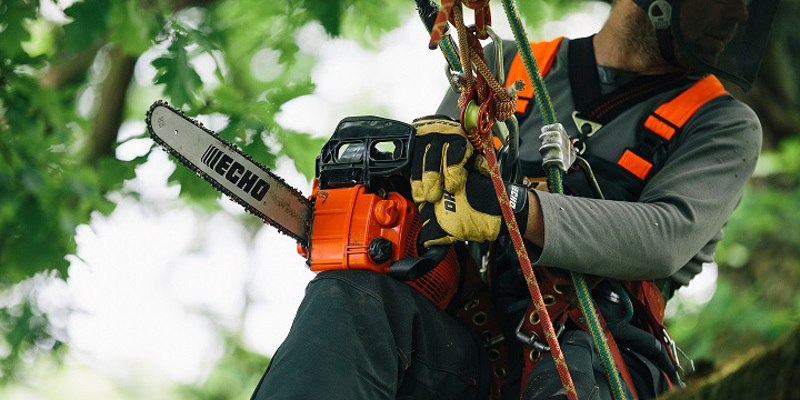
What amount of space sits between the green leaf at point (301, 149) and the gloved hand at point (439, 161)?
4.04 ft

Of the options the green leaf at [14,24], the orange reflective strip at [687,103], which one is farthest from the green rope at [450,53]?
the green leaf at [14,24]

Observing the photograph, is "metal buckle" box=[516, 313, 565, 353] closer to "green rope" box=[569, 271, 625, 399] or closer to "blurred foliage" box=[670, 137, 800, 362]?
"green rope" box=[569, 271, 625, 399]

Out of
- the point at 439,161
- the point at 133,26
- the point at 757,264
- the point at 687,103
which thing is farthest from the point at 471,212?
the point at 757,264

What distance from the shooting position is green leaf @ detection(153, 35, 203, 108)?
132 inches

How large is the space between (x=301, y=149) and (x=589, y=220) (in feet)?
4.74

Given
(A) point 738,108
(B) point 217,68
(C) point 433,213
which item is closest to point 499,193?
(C) point 433,213

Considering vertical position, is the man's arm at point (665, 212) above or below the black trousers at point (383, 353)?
above

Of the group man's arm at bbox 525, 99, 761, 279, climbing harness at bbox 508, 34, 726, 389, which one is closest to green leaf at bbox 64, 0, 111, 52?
climbing harness at bbox 508, 34, 726, 389

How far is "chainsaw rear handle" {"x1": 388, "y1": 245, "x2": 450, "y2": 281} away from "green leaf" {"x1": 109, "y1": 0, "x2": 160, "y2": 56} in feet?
6.01

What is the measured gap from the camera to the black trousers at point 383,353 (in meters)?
2.11

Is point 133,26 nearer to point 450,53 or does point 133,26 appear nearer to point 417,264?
point 450,53

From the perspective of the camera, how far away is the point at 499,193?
2213 millimetres

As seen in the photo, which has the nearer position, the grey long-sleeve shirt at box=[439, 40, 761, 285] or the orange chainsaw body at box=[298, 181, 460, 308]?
the orange chainsaw body at box=[298, 181, 460, 308]

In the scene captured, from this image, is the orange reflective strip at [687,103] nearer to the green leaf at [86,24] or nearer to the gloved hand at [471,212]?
the gloved hand at [471,212]
